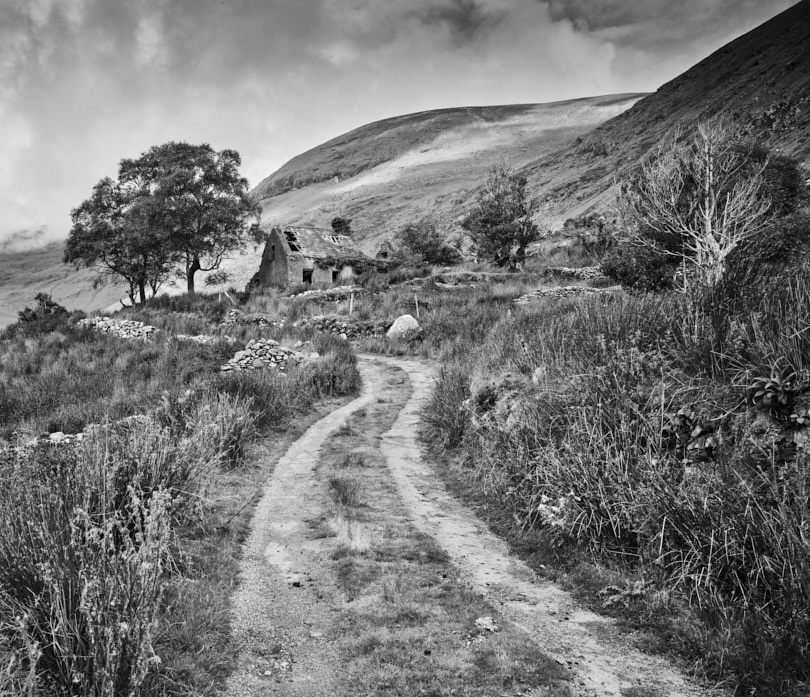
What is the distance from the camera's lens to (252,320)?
2602 centimetres

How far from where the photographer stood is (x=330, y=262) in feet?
137

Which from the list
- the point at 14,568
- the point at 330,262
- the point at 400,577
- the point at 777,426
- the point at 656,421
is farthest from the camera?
the point at 330,262

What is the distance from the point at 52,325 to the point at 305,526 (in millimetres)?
26012

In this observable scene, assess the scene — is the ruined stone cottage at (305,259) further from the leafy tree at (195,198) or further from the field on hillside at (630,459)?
the field on hillside at (630,459)

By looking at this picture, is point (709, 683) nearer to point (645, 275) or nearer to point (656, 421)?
point (656, 421)

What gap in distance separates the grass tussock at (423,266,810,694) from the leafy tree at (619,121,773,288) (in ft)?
21.2

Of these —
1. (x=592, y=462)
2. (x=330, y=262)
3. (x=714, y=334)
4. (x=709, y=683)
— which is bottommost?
(x=709, y=683)

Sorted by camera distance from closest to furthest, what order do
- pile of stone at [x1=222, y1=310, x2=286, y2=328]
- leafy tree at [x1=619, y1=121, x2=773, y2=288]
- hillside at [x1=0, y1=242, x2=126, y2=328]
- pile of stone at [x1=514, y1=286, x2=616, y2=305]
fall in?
leafy tree at [x1=619, y1=121, x2=773, y2=288] < pile of stone at [x1=514, y1=286, x2=616, y2=305] < pile of stone at [x1=222, y1=310, x2=286, y2=328] < hillside at [x1=0, y1=242, x2=126, y2=328]

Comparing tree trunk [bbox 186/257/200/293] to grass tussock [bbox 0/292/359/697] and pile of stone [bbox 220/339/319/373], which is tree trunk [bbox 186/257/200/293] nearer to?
pile of stone [bbox 220/339/319/373]

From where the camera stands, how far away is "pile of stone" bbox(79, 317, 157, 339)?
22.3 metres

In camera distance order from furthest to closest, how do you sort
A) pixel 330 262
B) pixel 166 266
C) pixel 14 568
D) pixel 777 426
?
1. pixel 330 262
2. pixel 166 266
3. pixel 777 426
4. pixel 14 568

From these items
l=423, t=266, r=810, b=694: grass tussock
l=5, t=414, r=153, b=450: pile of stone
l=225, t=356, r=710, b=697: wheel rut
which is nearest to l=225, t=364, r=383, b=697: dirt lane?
l=225, t=356, r=710, b=697: wheel rut

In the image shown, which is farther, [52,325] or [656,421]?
[52,325]

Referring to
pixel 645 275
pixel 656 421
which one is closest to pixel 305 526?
pixel 656 421
